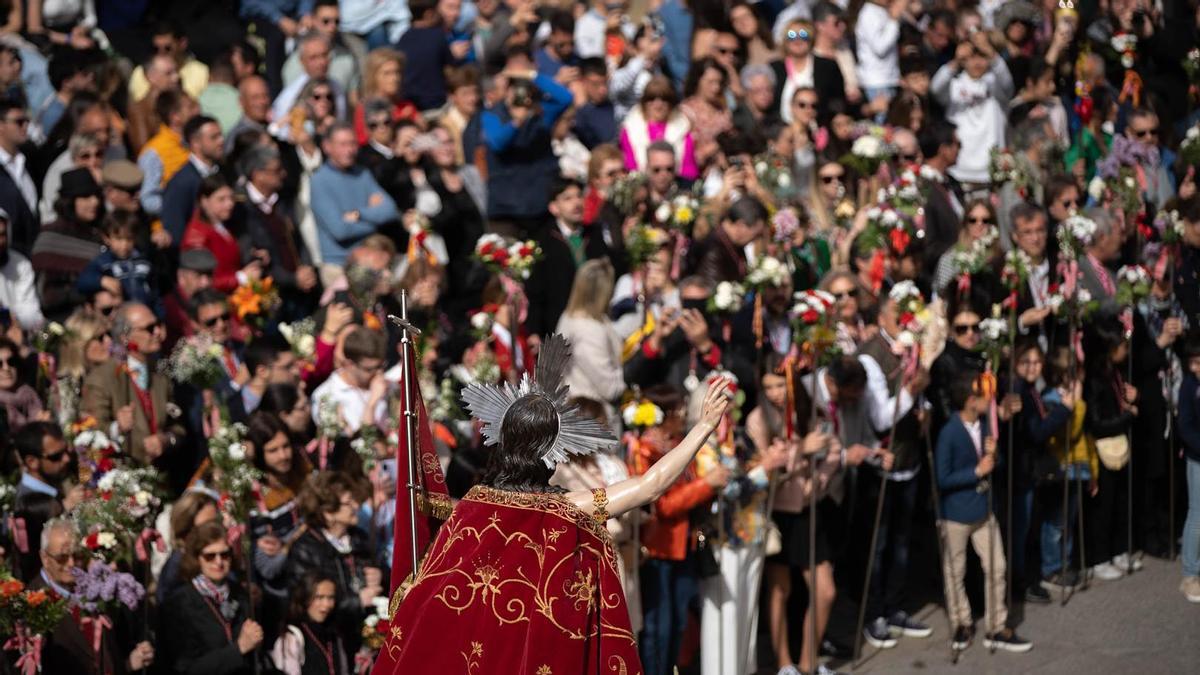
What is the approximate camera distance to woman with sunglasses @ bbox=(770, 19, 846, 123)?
16.3m

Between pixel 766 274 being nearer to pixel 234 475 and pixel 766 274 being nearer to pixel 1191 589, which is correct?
pixel 1191 589

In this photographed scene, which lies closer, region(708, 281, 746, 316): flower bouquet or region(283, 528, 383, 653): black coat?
region(283, 528, 383, 653): black coat

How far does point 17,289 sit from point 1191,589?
7428 millimetres

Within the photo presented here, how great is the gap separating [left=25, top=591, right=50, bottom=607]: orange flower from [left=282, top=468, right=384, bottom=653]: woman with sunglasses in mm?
1267

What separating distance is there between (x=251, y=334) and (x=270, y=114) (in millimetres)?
2761

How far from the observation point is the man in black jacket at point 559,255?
13.0 metres

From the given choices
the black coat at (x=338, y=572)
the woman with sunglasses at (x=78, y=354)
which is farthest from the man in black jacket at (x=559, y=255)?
the black coat at (x=338, y=572)

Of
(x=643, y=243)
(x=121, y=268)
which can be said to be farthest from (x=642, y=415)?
(x=121, y=268)

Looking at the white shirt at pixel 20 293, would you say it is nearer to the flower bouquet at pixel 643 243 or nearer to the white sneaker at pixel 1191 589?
the flower bouquet at pixel 643 243

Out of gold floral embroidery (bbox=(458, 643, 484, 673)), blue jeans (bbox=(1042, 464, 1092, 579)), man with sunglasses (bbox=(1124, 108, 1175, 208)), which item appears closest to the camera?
gold floral embroidery (bbox=(458, 643, 484, 673))

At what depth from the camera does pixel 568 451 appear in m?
7.05

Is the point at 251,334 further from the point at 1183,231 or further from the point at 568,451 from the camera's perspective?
the point at 1183,231

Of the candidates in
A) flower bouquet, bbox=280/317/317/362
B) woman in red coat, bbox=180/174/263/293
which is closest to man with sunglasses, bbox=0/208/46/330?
woman in red coat, bbox=180/174/263/293

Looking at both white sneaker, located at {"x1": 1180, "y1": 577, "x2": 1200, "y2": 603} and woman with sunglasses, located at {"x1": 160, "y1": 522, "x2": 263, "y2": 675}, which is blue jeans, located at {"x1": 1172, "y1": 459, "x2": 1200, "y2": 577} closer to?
white sneaker, located at {"x1": 1180, "y1": 577, "x2": 1200, "y2": 603}
